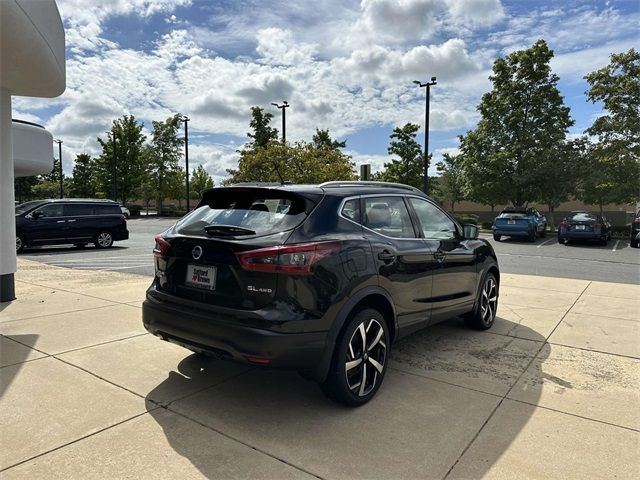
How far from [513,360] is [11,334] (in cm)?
537

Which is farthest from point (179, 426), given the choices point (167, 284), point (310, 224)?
point (310, 224)

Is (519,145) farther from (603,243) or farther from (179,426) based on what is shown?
(179,426)

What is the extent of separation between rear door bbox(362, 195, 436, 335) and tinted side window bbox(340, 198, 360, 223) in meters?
0.08

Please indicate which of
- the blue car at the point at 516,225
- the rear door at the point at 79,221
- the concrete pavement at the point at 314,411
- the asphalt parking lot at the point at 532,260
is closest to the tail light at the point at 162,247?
the concrete pavement at the point at 314,411

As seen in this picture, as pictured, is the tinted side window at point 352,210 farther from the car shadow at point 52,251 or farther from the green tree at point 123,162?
the green tree at point 123,162

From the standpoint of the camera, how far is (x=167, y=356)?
4477 mm

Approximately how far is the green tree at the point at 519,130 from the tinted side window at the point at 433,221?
24.4m

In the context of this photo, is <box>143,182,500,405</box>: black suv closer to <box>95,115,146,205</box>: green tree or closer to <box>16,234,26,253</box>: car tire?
<box>16,234,26,253</box>: car tire

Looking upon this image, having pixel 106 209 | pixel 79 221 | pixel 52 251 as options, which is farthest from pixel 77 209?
pixel 52 251

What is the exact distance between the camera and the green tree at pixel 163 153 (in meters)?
48.7

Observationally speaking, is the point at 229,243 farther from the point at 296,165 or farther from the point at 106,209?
the point at 296,165

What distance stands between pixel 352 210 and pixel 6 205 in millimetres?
5787

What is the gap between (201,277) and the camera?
3369mm

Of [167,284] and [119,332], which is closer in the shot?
[167,284]
